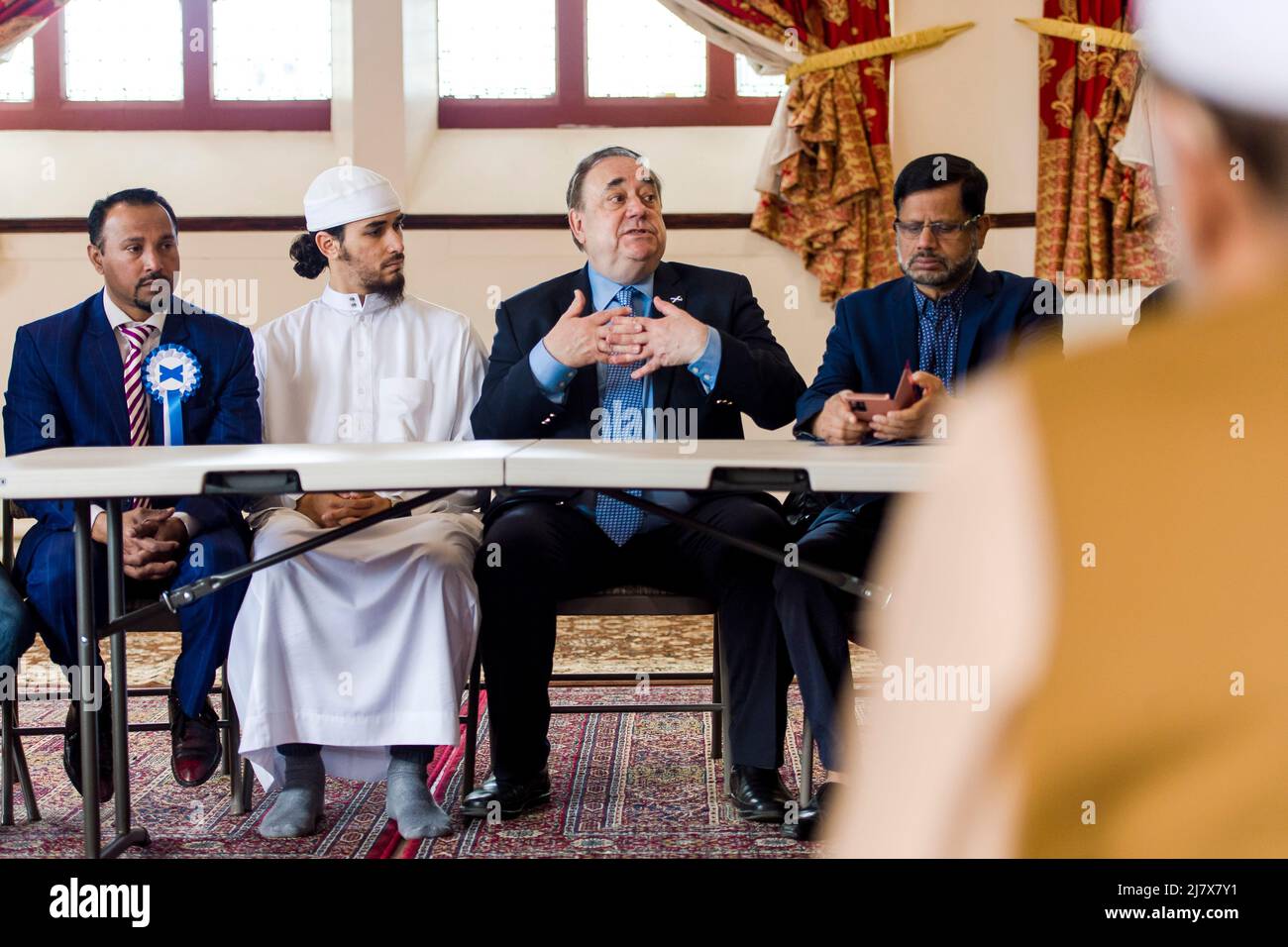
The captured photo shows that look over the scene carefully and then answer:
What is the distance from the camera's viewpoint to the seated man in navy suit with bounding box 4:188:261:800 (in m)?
3.05

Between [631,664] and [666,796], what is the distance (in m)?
1.40

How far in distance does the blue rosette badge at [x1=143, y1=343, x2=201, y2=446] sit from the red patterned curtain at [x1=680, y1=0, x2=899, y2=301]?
9.59 feet

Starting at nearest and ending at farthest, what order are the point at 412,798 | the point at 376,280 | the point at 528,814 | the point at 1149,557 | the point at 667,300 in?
the point at 1149,557 → the point at 412,798 → the point at 528,814 → the point at 667,300 → the point at 376,280

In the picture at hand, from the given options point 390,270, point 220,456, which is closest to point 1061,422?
point 220,456

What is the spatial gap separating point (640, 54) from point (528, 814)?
4.22 m

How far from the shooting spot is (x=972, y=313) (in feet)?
11.0

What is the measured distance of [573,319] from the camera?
315 centimetres

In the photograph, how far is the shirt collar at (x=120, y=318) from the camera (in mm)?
3498

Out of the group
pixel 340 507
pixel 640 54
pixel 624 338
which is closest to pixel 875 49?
pixel 640 54

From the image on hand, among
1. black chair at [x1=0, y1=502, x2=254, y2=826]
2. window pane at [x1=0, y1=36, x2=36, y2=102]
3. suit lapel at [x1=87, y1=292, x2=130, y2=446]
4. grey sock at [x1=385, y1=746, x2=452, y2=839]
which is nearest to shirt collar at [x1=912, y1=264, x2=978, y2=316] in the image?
grey sock at [x1=385, y1=746, x2=452, y2=839]

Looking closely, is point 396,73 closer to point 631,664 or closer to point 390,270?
point 390,270

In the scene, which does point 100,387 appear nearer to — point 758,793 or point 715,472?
point 715,472

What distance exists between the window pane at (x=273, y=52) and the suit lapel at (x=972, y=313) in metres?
3.78

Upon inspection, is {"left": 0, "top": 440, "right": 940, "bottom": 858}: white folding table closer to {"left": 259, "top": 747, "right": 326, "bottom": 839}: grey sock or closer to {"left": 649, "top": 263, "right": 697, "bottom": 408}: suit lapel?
{"left": 259, "top": 747, "right": 326, "bottom": 839}: grey sock
